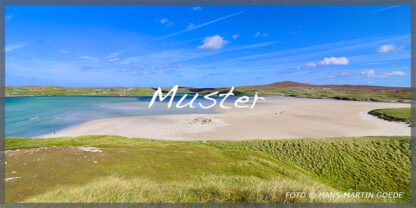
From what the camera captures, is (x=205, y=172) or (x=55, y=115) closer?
(x=205, y=172)

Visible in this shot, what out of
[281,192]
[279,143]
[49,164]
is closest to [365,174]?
[279,143]

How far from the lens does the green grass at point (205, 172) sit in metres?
5.13

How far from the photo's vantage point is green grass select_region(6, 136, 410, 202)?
16.8ft

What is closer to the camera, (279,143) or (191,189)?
(191,189)

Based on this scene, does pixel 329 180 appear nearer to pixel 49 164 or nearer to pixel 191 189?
pixel 191 189

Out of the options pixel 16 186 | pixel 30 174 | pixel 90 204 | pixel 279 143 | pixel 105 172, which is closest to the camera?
pixel 90 204

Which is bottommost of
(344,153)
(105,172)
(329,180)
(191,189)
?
(329,180)

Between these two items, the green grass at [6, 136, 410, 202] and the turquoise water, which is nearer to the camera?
the green grass at [6, 136, 410, 202]

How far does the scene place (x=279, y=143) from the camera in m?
22.7

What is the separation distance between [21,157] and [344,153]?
2730 cm

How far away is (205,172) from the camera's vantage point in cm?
988

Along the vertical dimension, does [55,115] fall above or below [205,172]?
below

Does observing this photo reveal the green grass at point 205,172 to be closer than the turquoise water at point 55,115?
Yes

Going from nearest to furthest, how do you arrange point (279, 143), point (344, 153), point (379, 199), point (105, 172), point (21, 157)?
point (379, 199) < point (105, 172) < point (21, 157) < point (344, 153) < point (279, 143)
